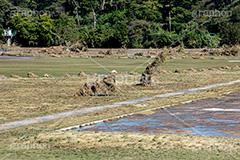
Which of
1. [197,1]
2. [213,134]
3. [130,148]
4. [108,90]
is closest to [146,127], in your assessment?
[213,134]

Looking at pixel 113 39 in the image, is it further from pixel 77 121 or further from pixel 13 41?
pixel 77 121

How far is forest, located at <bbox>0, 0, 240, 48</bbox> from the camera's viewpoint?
89.4 meters

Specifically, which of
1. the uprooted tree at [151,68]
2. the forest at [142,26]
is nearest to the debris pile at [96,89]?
the uprooted tree at [151,68]

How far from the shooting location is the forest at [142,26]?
89.4m

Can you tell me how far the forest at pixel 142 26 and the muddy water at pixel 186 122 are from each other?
225 ft

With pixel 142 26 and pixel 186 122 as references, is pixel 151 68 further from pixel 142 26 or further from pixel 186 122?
pixel 142 26

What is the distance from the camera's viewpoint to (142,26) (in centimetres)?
9225

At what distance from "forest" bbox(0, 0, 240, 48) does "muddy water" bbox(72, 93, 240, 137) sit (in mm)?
68591

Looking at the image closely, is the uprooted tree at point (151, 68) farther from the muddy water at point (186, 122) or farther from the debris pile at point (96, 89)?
the muddy water at point (186, 122)

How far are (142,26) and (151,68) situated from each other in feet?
221

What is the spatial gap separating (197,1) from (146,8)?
10311 mm

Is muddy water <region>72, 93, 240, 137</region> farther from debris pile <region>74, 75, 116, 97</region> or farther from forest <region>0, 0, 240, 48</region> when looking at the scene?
forest <region>0, 0, 240, 48</region>

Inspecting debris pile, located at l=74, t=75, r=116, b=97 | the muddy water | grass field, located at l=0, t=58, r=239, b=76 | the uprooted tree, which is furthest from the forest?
the muddy water

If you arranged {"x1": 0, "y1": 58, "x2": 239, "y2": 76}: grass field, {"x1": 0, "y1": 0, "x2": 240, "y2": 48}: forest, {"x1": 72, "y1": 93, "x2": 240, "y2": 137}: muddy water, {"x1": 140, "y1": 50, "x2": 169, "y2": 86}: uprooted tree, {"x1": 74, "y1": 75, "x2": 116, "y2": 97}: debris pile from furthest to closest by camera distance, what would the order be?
{"x1": 0, "y1": 0, "x2": 240, "y2": 48}: forest, {"x1": 0, "y1": 58, "x2": 239, "y2": 76}: grass field, {"x1": 140, "y1": 50, "x2": 169, "y2": 86}: uprooted tree, {"x1": 74, "y1": 75, "x2": 116, "y2": 97}: debris pile, {"x1": 72, "y1": 93, "x2": 240, "y2": 137}: muddy water
